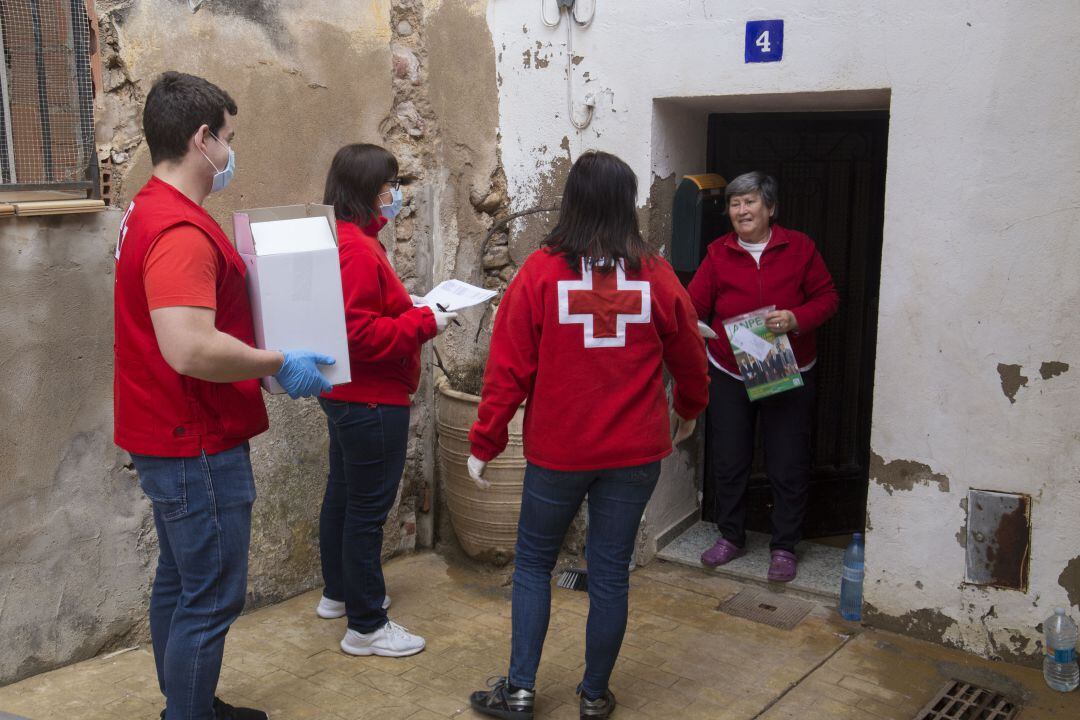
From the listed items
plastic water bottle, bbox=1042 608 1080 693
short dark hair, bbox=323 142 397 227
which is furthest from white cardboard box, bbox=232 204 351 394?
plastic water bottle, bbox=1042 608 1080 693

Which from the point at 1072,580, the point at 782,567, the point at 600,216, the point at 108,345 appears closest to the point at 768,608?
the point at 782,567

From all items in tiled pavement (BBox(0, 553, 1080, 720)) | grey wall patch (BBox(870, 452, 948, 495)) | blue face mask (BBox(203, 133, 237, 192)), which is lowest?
tiled pavement (BBox(0, 553, 1080, 720))

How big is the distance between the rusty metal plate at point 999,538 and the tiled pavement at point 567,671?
328 millimetres

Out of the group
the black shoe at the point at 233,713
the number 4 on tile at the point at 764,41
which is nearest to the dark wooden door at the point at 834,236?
the number 4 on tile at the point at 764,41

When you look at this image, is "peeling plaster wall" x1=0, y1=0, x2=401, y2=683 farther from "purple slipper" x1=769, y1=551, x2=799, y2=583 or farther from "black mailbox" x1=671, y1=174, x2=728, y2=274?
"purple slipper" x1=769, y1=551, x2=799, y2=583

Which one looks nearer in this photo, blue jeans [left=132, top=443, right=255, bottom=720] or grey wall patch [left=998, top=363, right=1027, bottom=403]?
blue jeans [left=132, top=443, right=255, bottom=720]

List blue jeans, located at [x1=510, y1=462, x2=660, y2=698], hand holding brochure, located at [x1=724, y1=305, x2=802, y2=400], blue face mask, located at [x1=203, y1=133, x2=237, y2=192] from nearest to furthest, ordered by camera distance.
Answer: blue face mask, located at [x1=203, y1=133, x2=237, y2=192], blue jeans, located at [x1=510, y1=462, x2=660, y2=698], hand holding brochure, located at [x1=724, y1=305, x2=802, y2=400]

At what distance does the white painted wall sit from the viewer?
3.49 meters

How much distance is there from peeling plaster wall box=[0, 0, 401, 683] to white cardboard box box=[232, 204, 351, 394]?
85 centimetres

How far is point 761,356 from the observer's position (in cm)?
430

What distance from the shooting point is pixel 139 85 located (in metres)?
3.54

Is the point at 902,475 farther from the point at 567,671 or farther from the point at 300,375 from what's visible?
the point at 300,375

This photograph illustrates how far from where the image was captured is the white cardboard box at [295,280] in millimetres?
2791

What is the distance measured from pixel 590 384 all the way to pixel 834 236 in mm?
2344
